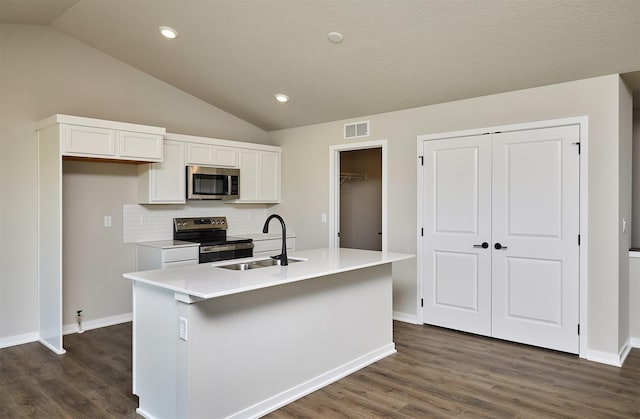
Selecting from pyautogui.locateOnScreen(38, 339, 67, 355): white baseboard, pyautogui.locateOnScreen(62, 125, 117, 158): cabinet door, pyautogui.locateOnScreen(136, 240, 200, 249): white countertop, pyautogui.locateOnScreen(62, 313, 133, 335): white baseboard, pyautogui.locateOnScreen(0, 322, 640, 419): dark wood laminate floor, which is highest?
pyautogui.locateOnScreen(62, 125, 117, 158): cabinet door

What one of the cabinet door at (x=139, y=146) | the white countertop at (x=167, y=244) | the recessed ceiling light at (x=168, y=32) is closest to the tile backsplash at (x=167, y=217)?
the white countertop at (x=167, y=244)

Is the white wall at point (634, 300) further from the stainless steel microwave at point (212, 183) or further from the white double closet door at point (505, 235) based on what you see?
the stainless steel microwave at point (212, 183)

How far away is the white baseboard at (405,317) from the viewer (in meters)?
4.84

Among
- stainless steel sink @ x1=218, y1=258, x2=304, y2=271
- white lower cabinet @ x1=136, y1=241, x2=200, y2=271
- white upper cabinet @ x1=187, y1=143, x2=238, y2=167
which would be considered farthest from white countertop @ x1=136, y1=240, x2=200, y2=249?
stainless steel sink @ x1=218, y1=258, x2=304, y2=271

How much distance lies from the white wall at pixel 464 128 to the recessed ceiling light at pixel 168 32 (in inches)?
88.6

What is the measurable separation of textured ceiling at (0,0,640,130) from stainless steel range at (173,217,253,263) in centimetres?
170

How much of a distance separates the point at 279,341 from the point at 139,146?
265 centimetres

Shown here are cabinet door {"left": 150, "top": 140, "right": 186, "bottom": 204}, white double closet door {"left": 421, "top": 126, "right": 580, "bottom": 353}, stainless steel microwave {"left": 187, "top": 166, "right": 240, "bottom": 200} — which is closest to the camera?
white double closet door {"left": 421, "top": 126, "right": 580, "bottom": 353}

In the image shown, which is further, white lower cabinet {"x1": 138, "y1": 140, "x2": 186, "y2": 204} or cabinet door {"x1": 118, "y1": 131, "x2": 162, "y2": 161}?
white lower cabinet {"x1": 138, "y1": 140, "x2": 186, "y2": 204}

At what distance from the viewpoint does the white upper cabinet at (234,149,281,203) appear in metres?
5.76

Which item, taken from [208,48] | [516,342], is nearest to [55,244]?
[208,48]

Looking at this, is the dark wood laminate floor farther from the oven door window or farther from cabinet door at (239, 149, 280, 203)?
cabinet door at (239, 149, 280, 203)

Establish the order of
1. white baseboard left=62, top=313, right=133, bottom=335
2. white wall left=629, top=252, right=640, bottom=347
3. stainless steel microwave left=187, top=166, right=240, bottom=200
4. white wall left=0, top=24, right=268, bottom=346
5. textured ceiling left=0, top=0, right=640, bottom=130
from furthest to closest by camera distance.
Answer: stainless steel microwave left=187, top=166, right=240, bottom=200 → white baseboard left=62, top=313, right=133, bottom=335 → white wall left=0, top=24, right=268, bottom=346 → white wall left=629, top=252, right=640, bottom=347 → textured ceiling left=0, top=0, right=640, bottom=130

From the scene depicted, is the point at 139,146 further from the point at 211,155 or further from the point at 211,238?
the point at 211,238
